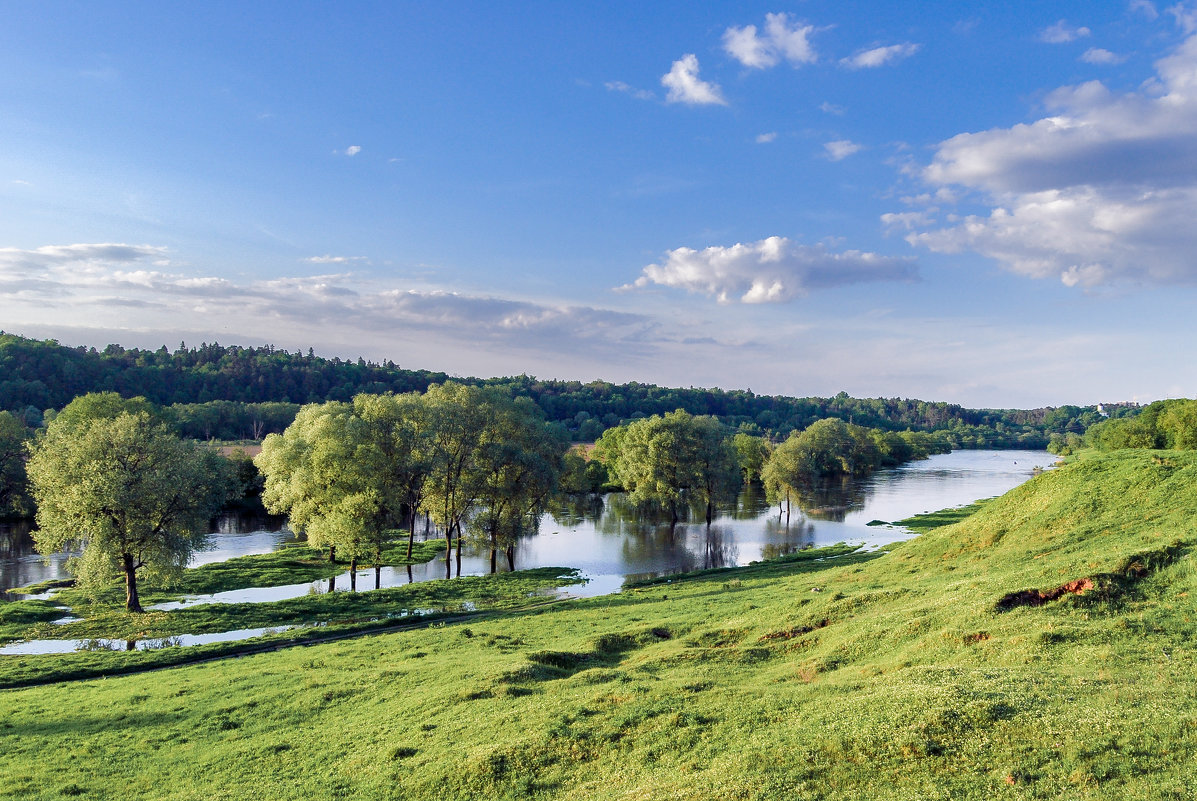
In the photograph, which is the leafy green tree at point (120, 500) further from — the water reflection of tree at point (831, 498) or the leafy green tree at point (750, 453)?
the leafy green tree at point (750, 453)

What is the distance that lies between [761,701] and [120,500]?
42.0m

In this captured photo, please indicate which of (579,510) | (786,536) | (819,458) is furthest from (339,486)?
(819,458)

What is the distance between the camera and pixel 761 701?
733 inches

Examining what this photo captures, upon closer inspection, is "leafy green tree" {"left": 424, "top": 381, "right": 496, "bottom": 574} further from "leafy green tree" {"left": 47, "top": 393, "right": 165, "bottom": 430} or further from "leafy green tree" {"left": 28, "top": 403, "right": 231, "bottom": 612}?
"leafy green tree" {"left": 47, "top": 393, "right": 165, "bottom": 430}

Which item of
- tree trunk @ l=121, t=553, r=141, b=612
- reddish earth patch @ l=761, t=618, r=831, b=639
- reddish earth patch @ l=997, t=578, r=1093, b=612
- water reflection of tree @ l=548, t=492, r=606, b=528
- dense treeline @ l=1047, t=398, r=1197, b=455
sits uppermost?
dense treeline @ l=1047, t=398, r=1197, b=455

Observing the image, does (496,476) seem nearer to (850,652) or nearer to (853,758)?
(850,652)

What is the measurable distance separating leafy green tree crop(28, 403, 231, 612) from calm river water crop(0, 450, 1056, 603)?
8.02 metres

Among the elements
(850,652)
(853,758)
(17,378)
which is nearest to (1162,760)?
(853,758)

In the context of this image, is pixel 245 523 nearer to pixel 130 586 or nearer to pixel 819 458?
pixel 130 586

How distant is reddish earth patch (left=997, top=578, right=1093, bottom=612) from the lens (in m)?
21.5

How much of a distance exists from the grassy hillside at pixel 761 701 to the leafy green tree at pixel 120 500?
1499cm

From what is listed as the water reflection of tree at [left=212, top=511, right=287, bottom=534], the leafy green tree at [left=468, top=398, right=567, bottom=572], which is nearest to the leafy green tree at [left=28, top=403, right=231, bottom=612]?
the leafy green tree at [left=468, top=398, right=567, bottom=572]

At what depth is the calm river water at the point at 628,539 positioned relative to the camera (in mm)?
60656

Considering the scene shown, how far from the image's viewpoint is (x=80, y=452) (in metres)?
42.3
